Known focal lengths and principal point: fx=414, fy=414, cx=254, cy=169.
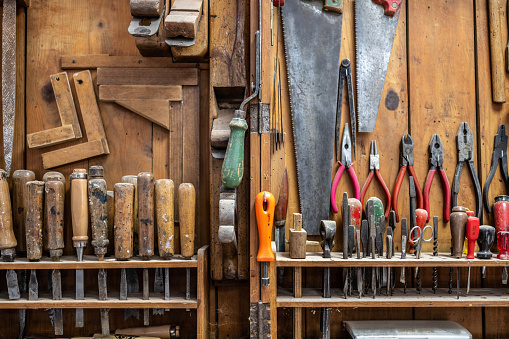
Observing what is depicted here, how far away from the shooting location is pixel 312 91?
2176 mm

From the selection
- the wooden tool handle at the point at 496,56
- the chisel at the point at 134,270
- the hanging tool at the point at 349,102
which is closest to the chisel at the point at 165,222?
the chisel at the point at 134,270

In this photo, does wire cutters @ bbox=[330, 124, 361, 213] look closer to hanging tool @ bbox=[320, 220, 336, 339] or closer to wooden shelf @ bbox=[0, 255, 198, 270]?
hanging tool @ bbox=[320, 220, 336, 339]

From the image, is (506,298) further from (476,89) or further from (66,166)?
(66,166)

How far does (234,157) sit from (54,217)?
86cm

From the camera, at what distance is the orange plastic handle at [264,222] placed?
175 cm

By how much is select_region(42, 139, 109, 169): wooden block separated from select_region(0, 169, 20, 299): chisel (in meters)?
0.24

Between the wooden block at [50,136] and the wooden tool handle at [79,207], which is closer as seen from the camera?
the wooden tool handle at [79,207]

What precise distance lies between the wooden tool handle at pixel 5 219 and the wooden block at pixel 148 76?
67 centimetres

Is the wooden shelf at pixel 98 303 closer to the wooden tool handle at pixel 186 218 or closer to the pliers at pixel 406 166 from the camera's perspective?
the wooden tool handle at pixel 186 218

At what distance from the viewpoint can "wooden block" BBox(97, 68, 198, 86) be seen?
2.10 meters

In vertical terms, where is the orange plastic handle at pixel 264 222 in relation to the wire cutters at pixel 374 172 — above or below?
below

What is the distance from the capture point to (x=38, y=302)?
1.83m

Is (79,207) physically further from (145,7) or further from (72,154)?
(145,7)

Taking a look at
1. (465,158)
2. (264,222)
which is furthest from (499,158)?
(264,222)
